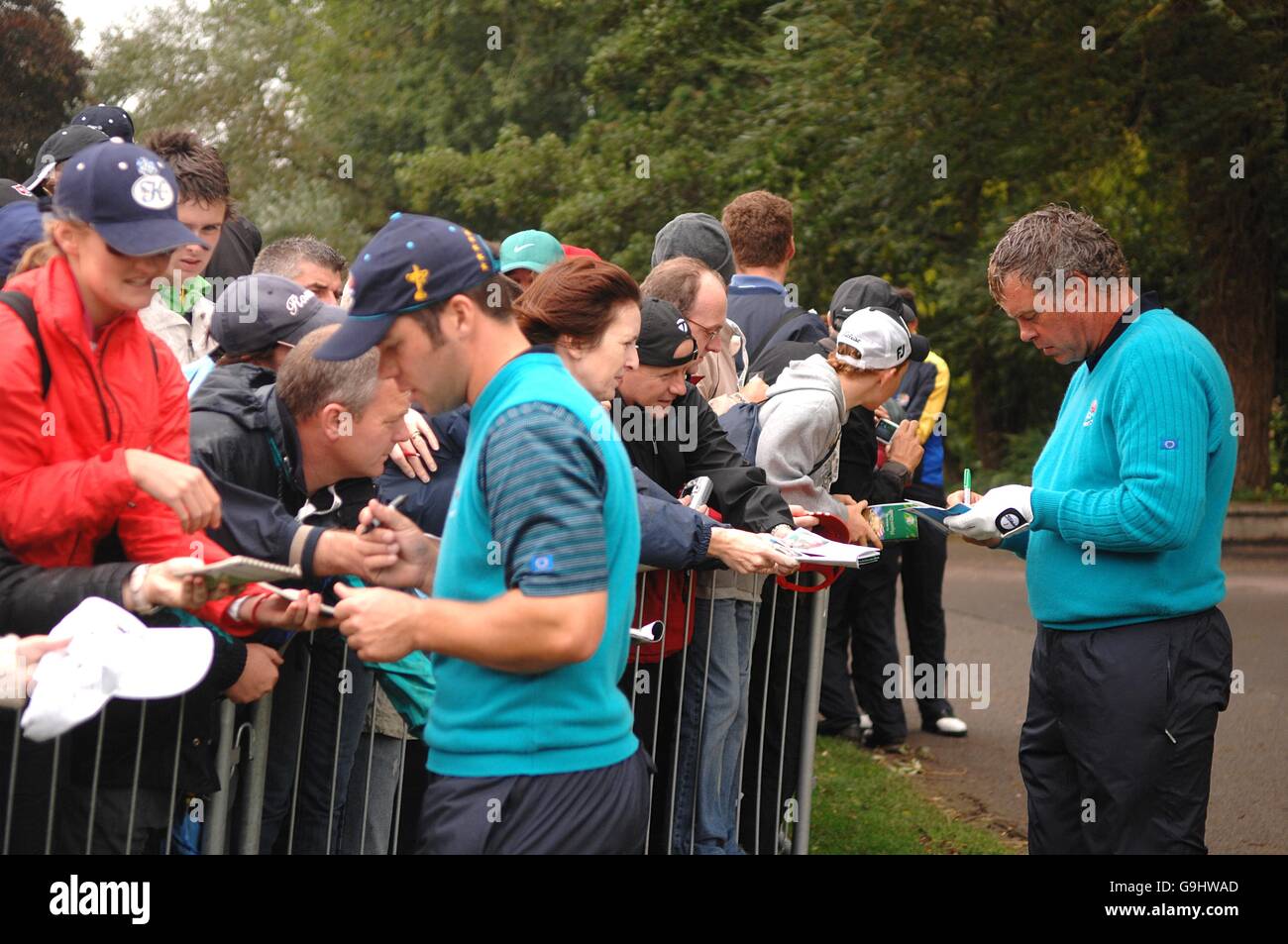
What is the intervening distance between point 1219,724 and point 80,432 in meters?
7.00

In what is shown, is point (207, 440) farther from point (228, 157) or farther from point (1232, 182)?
point (228, 157)

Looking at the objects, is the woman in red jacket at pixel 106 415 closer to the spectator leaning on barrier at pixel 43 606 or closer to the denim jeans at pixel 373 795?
the spectator leaning on barrier at pixel 43 606

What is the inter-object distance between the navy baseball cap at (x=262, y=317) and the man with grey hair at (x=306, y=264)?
4.04ft

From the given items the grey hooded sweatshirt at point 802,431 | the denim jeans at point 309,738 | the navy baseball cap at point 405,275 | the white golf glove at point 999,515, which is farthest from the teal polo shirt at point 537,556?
the grey hooded sweatshirt at point 802,431

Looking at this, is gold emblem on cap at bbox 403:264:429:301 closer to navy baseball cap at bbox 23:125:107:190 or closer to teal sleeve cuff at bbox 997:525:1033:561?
teal sleeve cuff at bbox 997:525:1033:561

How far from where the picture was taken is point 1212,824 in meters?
6.63

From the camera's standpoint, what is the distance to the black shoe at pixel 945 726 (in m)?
8.20

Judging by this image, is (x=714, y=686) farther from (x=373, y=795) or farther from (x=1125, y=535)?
(x=1125, y=535)

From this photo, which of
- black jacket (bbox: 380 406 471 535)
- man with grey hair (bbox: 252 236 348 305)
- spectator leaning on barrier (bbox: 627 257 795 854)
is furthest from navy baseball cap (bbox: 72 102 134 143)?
spectator leaning on barrier (bbox: 627 257 795 854)

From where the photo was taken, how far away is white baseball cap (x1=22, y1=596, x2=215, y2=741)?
275 centimetres

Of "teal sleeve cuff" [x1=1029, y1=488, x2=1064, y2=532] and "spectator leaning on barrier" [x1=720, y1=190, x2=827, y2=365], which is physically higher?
"spectator leaning on barrier" [x1=720, y1=190, x2=827, y2=365]

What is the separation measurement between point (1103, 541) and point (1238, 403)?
49.5 feet

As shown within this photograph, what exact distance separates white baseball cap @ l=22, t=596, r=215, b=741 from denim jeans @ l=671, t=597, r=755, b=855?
2.31m
